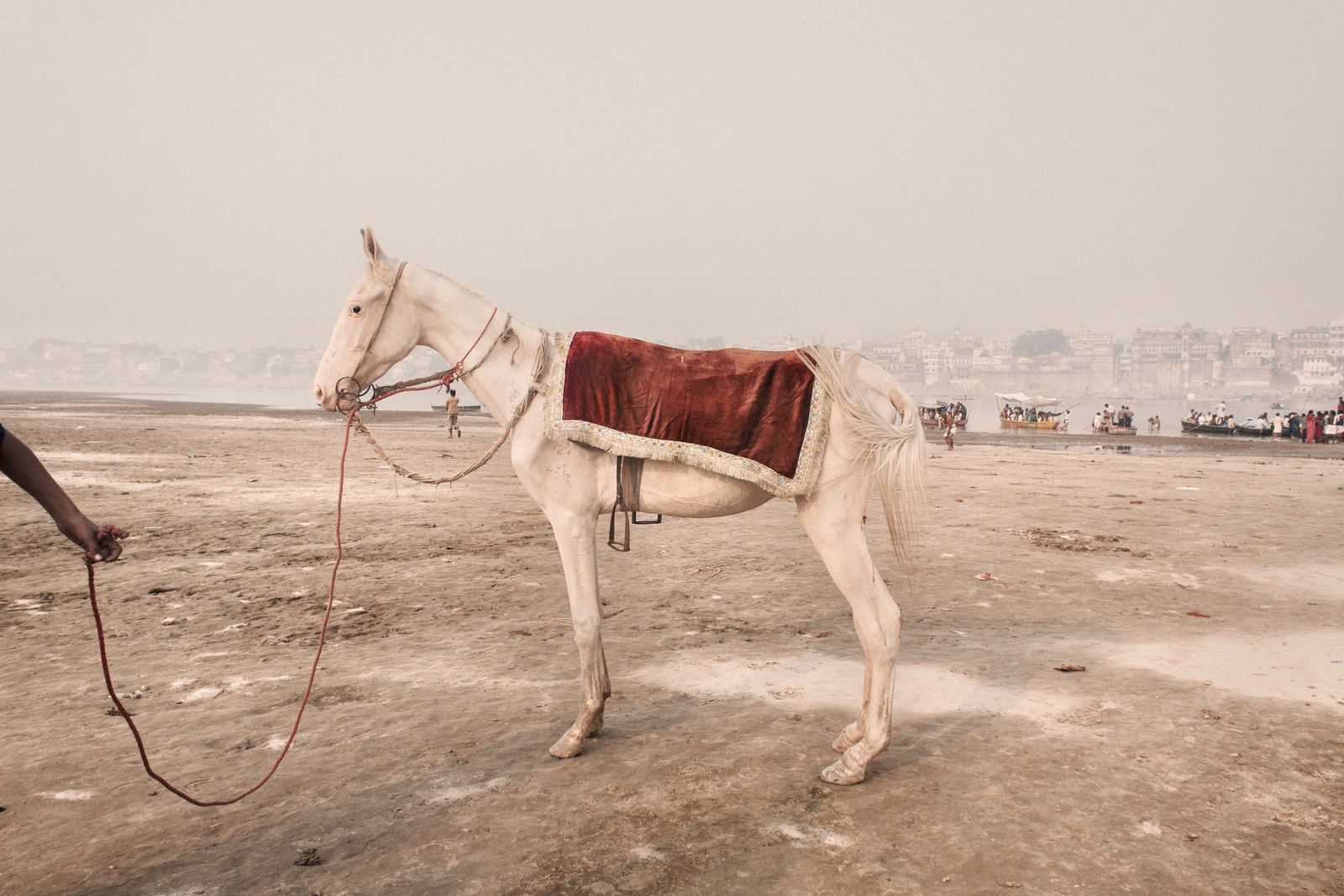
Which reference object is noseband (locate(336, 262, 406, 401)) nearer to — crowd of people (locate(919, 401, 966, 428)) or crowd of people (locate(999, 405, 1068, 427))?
crowd of people (locate(919, 401, 966, 428))

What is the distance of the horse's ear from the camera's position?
165 inches

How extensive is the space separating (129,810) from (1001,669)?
5.31 m

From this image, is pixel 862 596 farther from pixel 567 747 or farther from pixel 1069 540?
pixel 1069 540

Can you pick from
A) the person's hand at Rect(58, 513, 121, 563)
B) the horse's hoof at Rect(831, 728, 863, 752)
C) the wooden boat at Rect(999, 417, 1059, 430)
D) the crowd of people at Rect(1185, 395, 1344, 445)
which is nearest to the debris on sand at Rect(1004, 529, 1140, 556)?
the horse's hoof at Rect(831, 728, 863, 752)

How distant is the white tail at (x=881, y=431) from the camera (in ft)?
13.6

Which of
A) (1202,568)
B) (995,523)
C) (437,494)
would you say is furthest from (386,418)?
(1202,568)

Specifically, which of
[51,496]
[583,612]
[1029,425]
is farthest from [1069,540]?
[1029,425]

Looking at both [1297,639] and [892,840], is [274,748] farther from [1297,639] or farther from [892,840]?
[1297,639]

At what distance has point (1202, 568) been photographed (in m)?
9.00

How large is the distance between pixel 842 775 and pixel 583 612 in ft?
5.19

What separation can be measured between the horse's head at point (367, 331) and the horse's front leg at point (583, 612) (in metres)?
1.31

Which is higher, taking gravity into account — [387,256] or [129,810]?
[387,256]

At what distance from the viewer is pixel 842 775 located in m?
3.90

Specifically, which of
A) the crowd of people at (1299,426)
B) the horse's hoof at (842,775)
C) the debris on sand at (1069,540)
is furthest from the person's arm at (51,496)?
the crowd of people at (1299,426)
